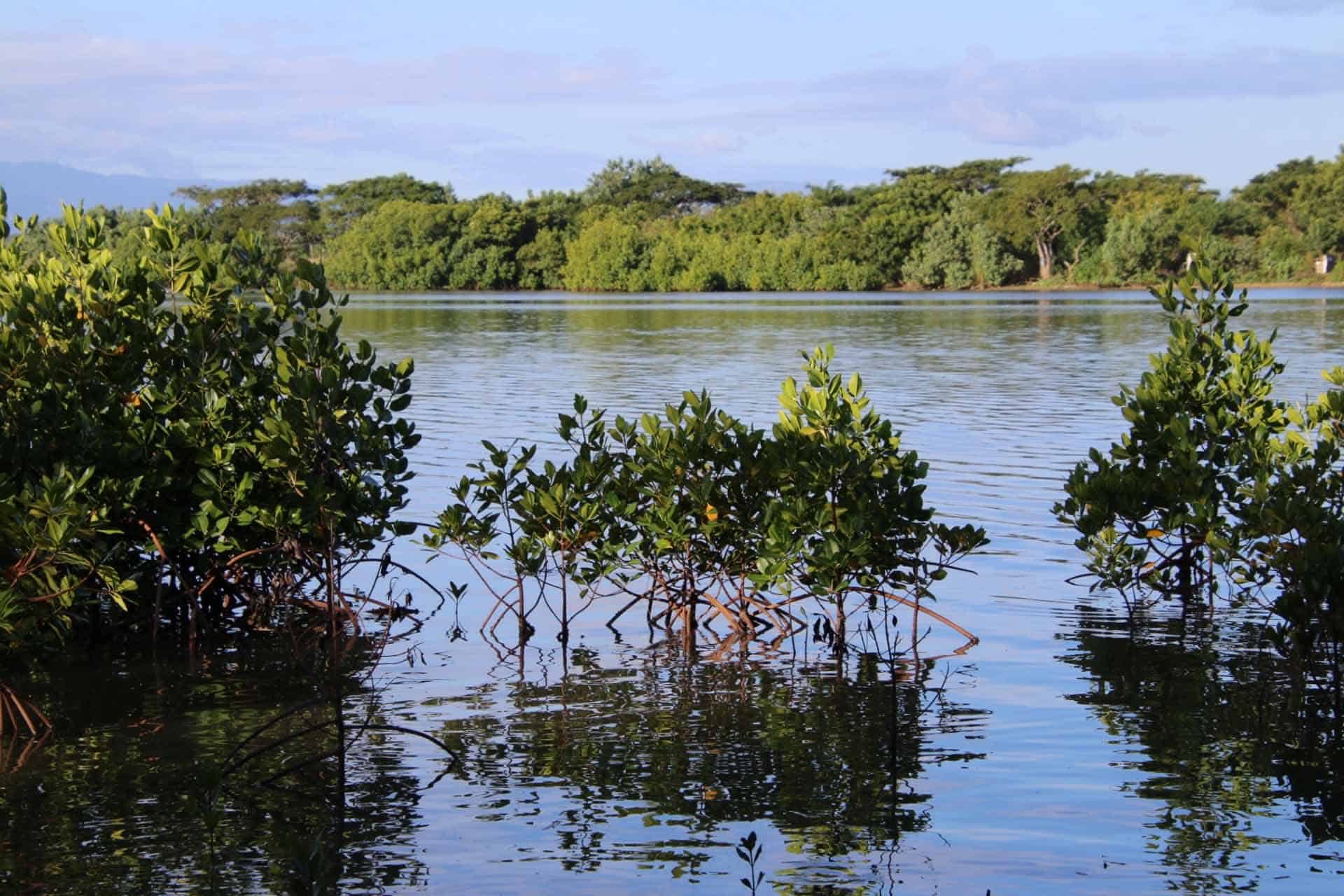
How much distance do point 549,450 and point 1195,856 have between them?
41.4 feet

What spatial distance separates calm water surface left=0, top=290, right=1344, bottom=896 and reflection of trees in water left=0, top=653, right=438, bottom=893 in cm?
2

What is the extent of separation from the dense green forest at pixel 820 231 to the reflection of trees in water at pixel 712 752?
6901 cm

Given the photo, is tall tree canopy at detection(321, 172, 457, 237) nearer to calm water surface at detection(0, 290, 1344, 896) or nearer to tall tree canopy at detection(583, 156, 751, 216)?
tall tree canopy at detection(583, 156, 751, 216)

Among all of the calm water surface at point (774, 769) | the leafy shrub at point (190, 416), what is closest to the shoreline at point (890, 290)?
the leafy shrub at point (190, 416)

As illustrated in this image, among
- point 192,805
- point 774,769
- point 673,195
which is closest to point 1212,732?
point 774,769

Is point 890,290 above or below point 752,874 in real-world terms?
above

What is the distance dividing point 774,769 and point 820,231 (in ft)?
303

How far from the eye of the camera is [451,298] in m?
95.4

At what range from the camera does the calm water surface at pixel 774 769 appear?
234 inches

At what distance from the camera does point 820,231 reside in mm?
97562

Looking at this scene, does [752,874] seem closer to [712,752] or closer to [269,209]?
[712,752]

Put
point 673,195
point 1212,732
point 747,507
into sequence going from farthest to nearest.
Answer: point 673,195, point 747,507, point 1212,732

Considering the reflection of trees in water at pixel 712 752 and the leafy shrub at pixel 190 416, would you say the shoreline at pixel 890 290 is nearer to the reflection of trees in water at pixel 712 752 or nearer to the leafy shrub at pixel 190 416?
the leafy shrub at pixel 190 416

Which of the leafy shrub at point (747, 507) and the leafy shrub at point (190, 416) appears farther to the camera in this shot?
the leafy shrub at point (747, 507)
